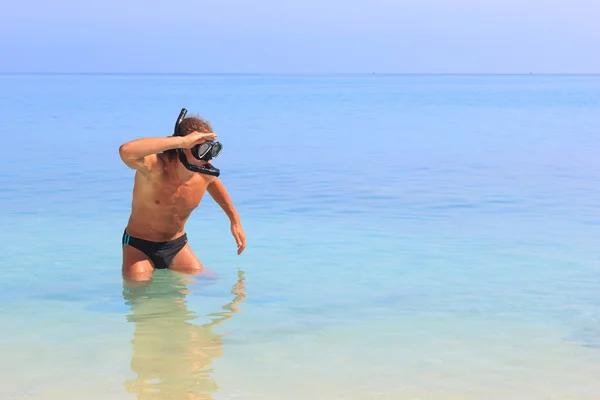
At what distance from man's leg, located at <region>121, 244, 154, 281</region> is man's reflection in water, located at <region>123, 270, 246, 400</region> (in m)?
0.10

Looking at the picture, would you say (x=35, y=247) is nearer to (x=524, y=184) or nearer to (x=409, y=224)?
(x=409, y=224)

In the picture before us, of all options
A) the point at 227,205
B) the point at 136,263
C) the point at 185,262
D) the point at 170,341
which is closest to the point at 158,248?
the point at 136,263

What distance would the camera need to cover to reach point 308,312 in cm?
602

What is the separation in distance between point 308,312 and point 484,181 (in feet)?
26.9

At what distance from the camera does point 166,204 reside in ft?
20.0

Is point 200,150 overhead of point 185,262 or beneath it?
overhead

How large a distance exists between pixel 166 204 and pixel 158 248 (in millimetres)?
387

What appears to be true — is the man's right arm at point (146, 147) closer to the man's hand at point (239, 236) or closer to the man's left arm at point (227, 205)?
the man's left arm at point (227, 205)

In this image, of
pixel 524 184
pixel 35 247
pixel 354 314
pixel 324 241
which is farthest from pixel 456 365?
pixel 524 184

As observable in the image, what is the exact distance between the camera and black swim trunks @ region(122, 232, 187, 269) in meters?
6.26

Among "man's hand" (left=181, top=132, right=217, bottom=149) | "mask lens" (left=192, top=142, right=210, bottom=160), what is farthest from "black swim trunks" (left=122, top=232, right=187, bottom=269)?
"man's hand" (left=181, top=132, right=217, bottom=149)

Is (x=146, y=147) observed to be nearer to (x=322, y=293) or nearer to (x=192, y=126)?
(x=192, y=126)

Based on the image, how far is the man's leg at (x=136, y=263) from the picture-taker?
6270mm

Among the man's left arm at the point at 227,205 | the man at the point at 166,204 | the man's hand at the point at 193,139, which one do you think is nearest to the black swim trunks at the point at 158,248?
the man at the point at 166,204
